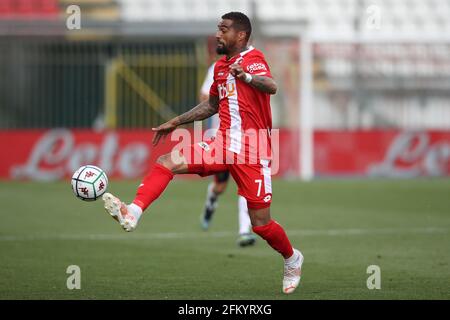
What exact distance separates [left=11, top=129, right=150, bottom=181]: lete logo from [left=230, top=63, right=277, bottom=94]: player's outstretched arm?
14377 millimetres

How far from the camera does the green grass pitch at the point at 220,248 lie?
8.38m

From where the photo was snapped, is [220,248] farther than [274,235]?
Yes

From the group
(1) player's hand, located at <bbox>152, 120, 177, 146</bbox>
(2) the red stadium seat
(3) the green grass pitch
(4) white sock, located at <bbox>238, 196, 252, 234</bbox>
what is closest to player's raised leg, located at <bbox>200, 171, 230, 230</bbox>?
(3) the green grass pitch

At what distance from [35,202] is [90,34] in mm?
8183

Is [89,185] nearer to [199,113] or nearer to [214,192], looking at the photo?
[199,113]

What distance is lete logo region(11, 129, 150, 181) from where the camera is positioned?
22203mm

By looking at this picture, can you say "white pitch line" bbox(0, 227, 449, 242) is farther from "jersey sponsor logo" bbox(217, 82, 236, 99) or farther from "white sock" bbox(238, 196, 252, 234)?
"jersey sponsor logo" bbox(217, 82, 236, 99)

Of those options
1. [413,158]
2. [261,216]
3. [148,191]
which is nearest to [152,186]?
[148,191]

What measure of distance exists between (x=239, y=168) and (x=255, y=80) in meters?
0.77

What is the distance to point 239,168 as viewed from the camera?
328 inches

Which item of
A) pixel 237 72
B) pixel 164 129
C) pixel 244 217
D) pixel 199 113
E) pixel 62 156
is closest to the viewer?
pixel 237 72

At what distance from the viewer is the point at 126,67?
23.8 m
